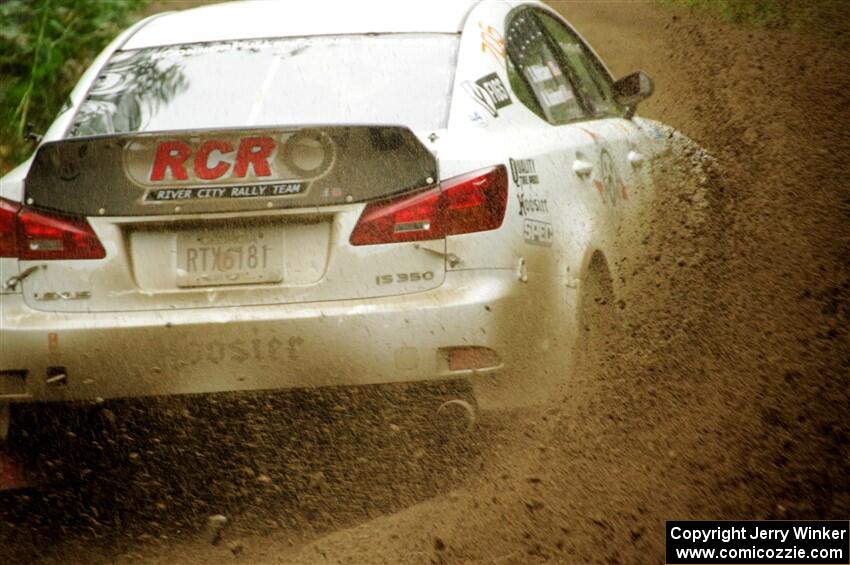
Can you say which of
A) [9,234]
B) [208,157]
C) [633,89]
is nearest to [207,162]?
[208,157]

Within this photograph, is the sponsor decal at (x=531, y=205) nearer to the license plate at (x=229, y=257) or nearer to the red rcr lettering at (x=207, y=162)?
the license plate at (x=229, y=257)

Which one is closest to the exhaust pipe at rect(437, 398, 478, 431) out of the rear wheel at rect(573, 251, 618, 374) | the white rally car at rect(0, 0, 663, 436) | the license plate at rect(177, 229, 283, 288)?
the white rally car at rect(0, 0, 663, 436)

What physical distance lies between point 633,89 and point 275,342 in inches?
109

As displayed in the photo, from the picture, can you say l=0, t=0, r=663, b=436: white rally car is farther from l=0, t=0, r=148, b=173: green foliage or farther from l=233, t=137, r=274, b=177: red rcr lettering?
l=0, t=0, r=148, b=173: green foliage

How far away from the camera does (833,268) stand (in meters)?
6.76

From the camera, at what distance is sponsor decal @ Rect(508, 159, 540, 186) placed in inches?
183

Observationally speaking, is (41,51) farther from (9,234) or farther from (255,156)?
(255,156)

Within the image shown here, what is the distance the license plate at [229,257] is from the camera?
446 cm

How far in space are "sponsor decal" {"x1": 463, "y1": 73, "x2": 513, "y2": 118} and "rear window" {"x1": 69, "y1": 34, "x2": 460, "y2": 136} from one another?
0.29 ft

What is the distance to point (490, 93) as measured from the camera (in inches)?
194

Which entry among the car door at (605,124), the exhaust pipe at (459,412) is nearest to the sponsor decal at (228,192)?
the exhaust pipe at (459,412)

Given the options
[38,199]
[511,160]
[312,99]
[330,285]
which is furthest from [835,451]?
[38,199]

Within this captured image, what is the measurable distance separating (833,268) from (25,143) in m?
4.65

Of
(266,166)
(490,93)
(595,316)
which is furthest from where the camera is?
(595,316)
